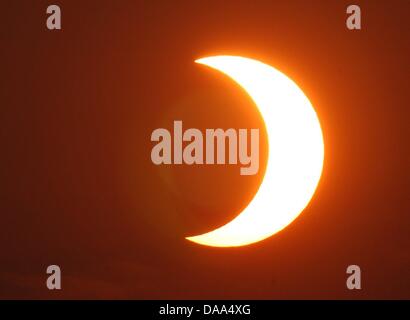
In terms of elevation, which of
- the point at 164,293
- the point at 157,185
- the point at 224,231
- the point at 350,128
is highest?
the point at 350,128

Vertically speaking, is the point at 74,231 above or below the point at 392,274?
above

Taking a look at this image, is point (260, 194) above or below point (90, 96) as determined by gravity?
below

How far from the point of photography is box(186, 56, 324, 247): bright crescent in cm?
513

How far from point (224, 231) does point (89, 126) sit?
142cm

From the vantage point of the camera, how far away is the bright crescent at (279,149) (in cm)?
513

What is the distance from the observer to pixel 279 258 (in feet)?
17.1

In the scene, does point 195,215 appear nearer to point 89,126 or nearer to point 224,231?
point 224,231

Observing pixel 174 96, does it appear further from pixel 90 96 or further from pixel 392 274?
pixel 392 274

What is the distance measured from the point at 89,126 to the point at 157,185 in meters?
0.75

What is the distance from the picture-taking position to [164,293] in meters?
5.24

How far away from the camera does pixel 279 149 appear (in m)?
5.14

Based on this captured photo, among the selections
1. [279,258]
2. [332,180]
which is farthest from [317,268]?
[332,180]

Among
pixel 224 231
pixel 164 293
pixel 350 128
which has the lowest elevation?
pixel 164 293

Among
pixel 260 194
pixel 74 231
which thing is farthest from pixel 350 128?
pixel 74 231
